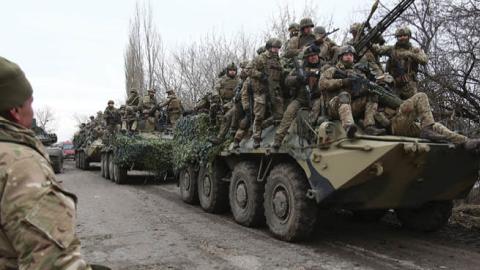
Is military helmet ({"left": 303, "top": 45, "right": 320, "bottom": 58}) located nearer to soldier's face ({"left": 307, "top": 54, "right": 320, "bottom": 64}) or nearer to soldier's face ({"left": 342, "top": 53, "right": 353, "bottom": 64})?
soldier's face ({"left": 307, "top": 54, "right": 320, "bottom": 64})

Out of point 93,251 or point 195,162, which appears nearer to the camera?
point 93,251

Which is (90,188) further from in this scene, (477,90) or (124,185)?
(477,90)

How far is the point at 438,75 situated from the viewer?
10.3 meters

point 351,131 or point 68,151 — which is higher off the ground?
point 68,151

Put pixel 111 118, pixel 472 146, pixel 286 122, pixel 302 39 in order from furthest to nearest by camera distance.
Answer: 1. pixel 111 118
2. pixel 302 39
3. pixel 286 122
4. pixel 472 146

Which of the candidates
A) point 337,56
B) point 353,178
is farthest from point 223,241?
point 337,56

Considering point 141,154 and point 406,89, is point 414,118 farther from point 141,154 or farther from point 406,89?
point 141,154

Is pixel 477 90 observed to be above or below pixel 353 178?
above

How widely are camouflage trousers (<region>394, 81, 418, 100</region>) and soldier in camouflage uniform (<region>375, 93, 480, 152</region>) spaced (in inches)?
32.7

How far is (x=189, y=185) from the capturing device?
11.1 metres

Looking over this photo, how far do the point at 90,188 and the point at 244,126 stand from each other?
23.7ft

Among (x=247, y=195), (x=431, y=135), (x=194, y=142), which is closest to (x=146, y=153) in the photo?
(x=194, y=142)

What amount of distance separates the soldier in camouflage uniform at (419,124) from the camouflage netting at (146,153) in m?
8.69

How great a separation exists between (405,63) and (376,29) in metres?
0.76
